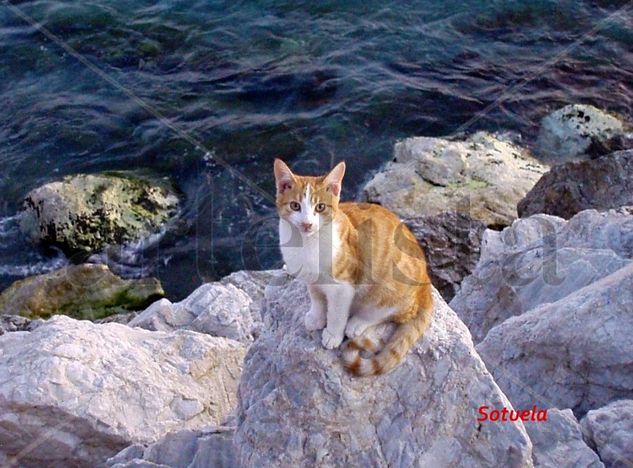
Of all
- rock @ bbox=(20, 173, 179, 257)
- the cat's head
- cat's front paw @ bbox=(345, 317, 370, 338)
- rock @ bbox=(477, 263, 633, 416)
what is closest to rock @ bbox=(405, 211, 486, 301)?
rock @ bbox=(477, 263, 633, 416)

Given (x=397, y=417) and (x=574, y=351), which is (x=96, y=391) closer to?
(x=397, y=417)

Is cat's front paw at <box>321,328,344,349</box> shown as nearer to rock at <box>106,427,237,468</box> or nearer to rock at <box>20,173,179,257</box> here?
rock at <box>106,427,237,468</box>

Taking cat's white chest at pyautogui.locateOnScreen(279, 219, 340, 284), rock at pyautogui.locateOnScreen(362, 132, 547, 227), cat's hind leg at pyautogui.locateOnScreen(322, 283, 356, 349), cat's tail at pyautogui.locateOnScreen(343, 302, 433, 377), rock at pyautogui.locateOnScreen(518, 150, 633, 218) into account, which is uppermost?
cat's white chest at pyautogui.locateOnScreen(279, 219, 340, 284)

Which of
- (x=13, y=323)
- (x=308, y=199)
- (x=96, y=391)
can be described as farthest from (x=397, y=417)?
(x=13, y=323)

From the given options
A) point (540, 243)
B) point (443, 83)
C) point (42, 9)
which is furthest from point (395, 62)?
point (540, 243)

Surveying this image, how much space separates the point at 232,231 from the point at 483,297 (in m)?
5.32

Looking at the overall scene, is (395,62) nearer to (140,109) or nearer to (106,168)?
(140,109)

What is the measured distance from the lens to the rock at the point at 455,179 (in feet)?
38.3

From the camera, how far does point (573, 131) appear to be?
13828 mm

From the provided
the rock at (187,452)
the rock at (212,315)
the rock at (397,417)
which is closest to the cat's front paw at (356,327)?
the rock at (397,417)

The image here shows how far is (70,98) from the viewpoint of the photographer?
14.8m

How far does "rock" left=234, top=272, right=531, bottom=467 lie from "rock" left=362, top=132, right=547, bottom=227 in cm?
647

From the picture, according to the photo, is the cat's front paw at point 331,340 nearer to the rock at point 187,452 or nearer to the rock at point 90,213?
the rock at point 187,452

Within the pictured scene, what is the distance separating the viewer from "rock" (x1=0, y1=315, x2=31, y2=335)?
906cm
